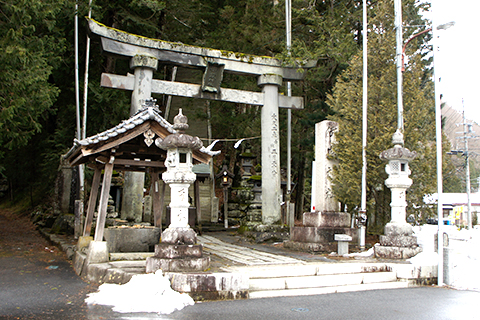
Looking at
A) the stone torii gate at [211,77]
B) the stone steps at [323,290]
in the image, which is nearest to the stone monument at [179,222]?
the stone steps at [323,290]

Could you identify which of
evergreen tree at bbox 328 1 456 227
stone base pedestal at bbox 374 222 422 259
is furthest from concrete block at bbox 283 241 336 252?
evergreen tree at bbox 328 1 456 227

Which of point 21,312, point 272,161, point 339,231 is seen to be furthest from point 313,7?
point 21,312

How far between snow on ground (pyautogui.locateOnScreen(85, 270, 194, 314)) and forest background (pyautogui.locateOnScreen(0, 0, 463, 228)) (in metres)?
6.56

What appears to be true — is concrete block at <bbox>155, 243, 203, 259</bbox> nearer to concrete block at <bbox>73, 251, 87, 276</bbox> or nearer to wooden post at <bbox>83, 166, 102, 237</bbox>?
concrete block at <bbox>73, 251, 87, 276</bbox>

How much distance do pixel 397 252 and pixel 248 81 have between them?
13.3 m

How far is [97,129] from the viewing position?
17.6m

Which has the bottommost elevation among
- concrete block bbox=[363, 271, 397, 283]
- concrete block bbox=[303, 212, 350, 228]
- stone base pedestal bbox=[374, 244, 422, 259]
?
concrete block bbox=[363, 271, 397, 283]

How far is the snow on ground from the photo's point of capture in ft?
18.0

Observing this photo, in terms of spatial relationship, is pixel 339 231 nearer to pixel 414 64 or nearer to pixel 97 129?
pixel 414 64

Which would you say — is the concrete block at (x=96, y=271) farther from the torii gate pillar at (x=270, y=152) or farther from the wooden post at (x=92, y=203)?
the torii gate pillar at (x=270, y=152)

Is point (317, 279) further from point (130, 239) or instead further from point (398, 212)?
point (130, 239)

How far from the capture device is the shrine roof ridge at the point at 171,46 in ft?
38.1

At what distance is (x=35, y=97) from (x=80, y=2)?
581 cm

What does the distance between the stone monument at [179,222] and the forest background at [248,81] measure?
5.71 meters
